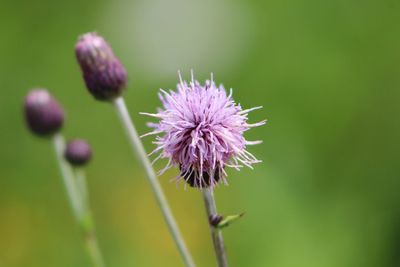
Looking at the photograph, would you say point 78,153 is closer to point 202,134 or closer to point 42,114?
point 42,114

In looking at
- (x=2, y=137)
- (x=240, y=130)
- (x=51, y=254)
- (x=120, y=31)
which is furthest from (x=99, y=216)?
(x=240, y=130)

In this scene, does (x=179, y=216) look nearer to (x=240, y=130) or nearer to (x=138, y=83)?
(x=138, y=83)

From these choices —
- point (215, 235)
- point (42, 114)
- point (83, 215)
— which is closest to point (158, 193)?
point (215, 235)

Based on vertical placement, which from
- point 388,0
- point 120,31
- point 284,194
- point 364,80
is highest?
point 120,31

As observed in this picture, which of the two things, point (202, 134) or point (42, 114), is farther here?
point (42, 114)

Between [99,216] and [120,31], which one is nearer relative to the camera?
[99,216]

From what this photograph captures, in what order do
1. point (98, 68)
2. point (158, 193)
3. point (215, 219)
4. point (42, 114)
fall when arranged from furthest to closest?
1. point (42, 114)
2. point (98, 68)
3. point (158, 193)
4. point (215, 219)

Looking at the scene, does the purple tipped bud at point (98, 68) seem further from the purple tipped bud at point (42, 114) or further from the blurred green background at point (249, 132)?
the blurred green background at point (249, 132)

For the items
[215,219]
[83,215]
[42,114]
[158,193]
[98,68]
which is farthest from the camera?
[42,114]
